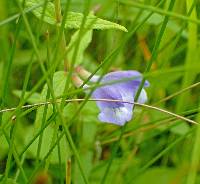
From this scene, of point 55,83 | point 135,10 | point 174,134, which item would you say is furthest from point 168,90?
point 55,83

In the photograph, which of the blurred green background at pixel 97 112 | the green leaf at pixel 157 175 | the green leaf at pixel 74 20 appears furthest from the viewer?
the green leaf at pixel 157 175

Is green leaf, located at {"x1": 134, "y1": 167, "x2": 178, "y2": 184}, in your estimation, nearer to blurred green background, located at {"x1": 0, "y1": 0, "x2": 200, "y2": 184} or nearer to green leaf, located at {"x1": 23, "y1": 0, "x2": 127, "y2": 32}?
blurred green background, located at {"x1": 0, "y1": 0, "x2": 200, "y2": 184}

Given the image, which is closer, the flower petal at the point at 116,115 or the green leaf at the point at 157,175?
the flower petal at the point at 116,115

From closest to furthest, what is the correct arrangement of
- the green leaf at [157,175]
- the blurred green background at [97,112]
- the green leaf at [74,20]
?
the green leaf at [74,20]
the blurred green background at [97,112]
the green leaf at [157,175]

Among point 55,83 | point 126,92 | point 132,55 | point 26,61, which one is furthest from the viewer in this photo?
point 132,55

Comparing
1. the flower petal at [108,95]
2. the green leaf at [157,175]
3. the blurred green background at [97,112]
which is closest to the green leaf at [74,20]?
the blurred green background at [97,112]

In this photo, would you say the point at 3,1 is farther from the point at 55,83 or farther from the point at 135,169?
the point at 135,169

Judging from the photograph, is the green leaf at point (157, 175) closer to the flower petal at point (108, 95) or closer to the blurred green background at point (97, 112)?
the blurred green background at point (97, 112)

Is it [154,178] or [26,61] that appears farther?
[26,61]

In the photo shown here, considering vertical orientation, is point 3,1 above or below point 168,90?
above

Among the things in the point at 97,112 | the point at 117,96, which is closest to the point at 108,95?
the point at 117,96

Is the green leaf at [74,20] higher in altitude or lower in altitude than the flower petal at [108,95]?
higher
